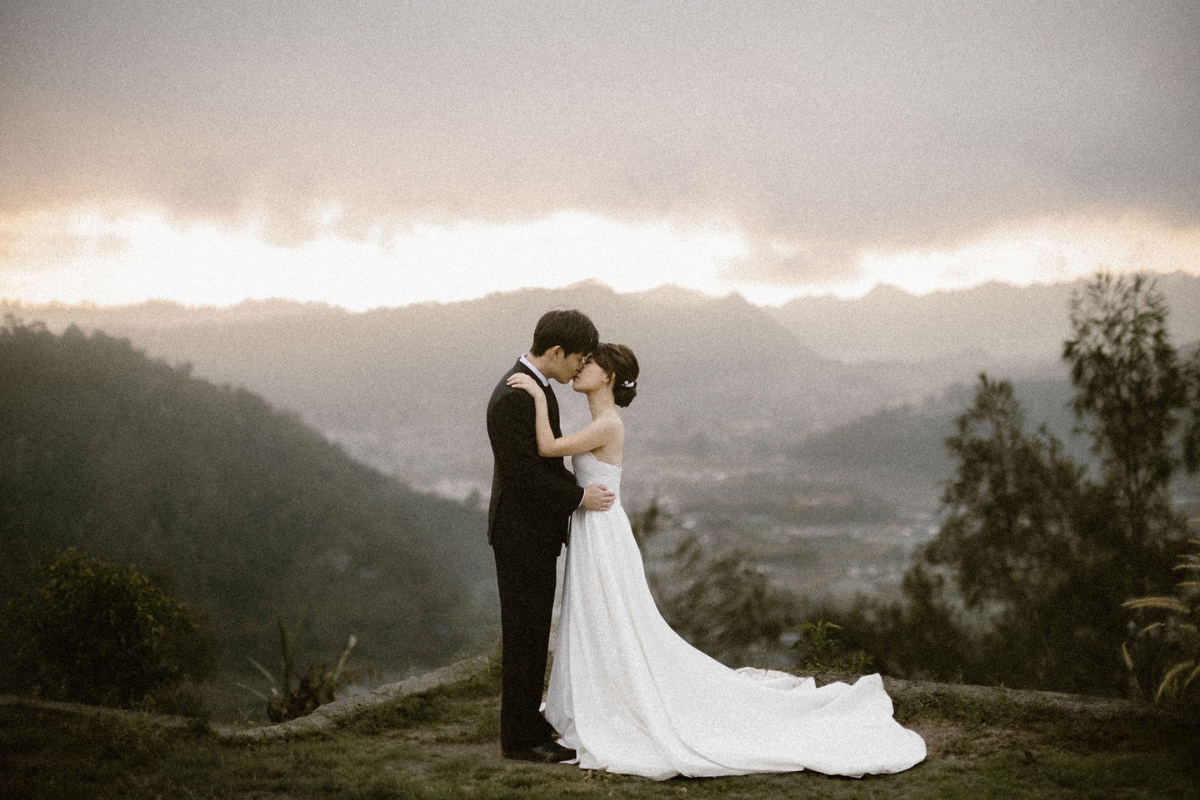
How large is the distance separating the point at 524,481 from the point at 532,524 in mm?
271

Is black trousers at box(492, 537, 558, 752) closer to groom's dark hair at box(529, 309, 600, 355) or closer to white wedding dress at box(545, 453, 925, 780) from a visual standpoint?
white wedding dress at box(545, 453, 925, 780)

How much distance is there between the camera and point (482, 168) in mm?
24344

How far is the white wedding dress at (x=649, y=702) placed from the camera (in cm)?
420

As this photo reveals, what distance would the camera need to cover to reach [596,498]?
441 cm

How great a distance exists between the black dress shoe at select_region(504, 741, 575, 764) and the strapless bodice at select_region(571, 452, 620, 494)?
135 centimetres

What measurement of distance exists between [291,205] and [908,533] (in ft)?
59.8

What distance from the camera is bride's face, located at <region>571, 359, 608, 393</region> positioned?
4.48 m

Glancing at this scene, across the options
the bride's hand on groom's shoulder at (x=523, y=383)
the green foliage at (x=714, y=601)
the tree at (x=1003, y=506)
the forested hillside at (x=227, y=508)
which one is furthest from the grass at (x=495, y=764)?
the forested hillside at (x=227, y=508)

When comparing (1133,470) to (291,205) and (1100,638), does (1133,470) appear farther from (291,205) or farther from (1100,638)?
(291,205)

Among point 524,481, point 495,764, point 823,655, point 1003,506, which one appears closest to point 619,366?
point 524,481

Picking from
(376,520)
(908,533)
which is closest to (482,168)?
(376,520)

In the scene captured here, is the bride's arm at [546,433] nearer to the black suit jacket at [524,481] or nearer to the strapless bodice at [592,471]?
the black suit jacket at [524,481]

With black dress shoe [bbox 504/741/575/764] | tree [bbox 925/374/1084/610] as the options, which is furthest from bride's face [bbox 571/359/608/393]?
tree [bbox 925/374/1084/610]

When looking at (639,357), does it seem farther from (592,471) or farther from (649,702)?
(649,702)
